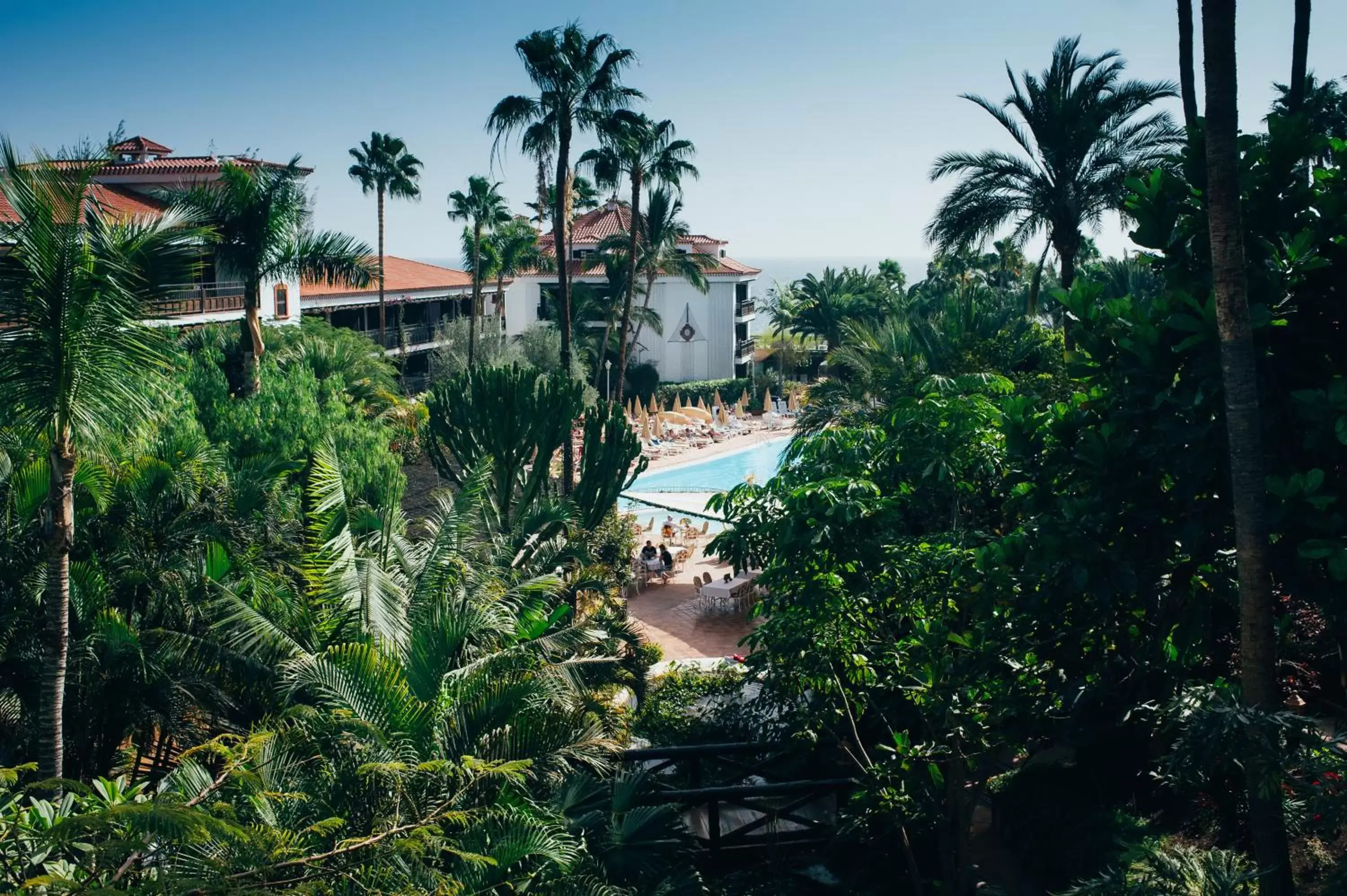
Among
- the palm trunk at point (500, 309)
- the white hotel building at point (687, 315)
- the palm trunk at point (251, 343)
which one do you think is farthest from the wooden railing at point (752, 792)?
the white hotel building at point (687, 315)

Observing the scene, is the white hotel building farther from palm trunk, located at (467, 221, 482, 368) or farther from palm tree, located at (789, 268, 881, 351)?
palm trunk, located at (467, 221, 482, 368)

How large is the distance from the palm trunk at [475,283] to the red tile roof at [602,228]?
10.2 m

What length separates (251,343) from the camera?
18.6m

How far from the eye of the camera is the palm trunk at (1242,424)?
5.21m

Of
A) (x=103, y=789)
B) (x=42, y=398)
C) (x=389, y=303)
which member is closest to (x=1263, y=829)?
(x=103, y=789)

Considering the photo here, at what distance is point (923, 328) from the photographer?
1928cm

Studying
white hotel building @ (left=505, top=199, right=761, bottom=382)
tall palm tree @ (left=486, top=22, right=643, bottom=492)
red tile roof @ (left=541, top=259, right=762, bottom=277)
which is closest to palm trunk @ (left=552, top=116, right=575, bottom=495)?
tall palm tree @ (left=486, top=22, right=643, bottom=492)

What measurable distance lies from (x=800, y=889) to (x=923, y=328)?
41.2 feet

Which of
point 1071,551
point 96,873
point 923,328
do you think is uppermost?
point 923,328

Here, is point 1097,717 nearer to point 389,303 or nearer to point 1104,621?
point 1104,621

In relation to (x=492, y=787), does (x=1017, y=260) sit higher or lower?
higher

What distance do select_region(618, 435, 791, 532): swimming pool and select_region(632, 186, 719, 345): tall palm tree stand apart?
6.58 meters

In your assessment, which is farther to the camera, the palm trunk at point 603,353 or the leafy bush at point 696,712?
the palm trunk at point 603,353

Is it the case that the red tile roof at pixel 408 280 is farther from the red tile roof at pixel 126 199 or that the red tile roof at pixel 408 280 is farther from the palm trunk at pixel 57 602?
the palm trunk at pixel 57 602
